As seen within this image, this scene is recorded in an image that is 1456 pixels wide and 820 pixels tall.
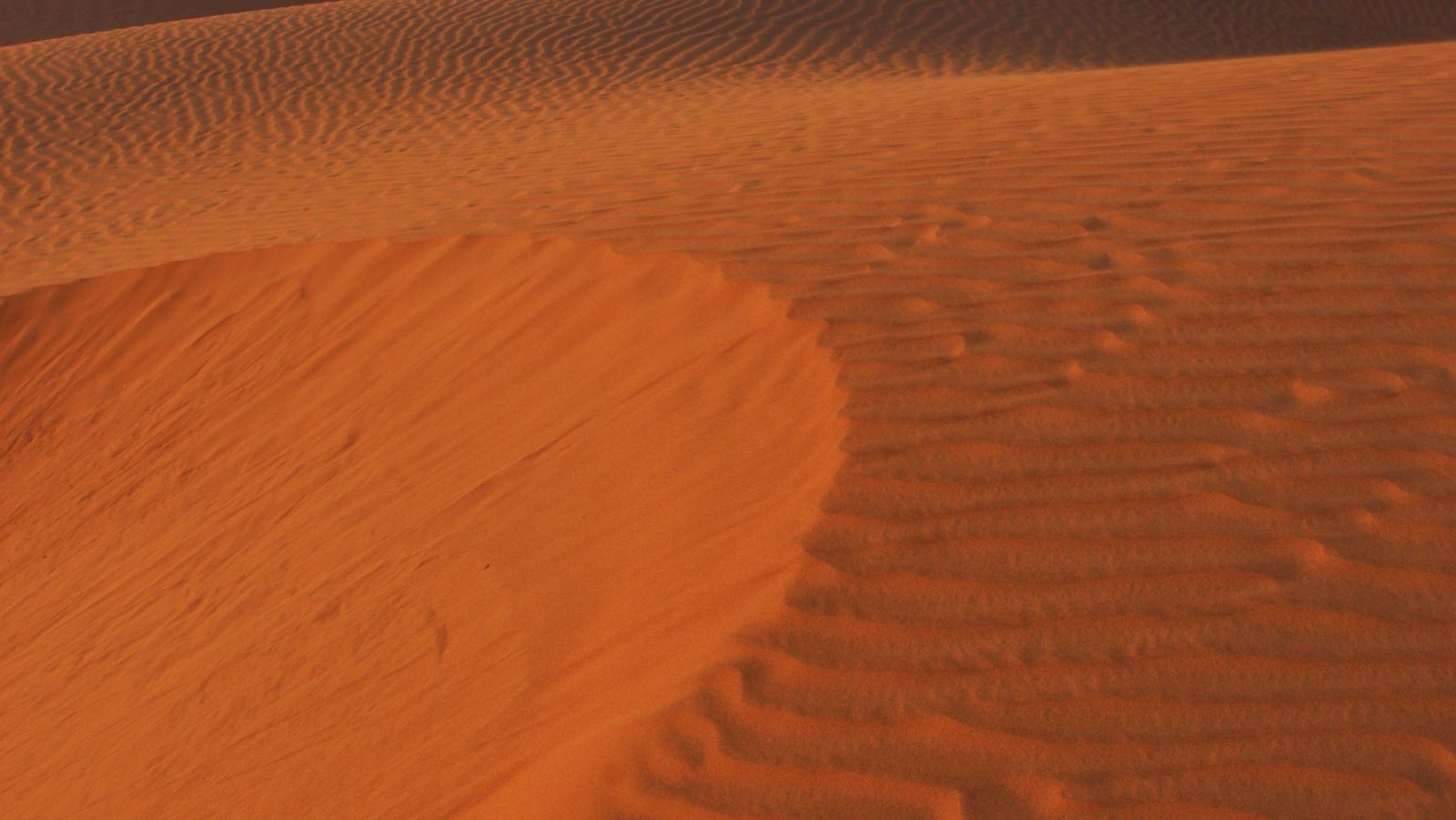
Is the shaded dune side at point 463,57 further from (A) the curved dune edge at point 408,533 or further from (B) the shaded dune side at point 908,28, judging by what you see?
(A) the curved dune edge at point 408,533

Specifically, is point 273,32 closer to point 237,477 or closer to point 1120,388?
point 237,477

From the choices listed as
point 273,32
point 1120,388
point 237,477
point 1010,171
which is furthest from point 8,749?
point 273,32

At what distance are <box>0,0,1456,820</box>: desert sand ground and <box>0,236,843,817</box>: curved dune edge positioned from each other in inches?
0.8

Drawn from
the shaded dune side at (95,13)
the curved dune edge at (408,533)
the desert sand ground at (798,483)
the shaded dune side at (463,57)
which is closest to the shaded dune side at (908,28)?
the shaded dune side at (463,57)

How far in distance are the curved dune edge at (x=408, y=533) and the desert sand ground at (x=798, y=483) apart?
20mm

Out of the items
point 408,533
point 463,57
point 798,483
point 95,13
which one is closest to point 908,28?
point 463,57

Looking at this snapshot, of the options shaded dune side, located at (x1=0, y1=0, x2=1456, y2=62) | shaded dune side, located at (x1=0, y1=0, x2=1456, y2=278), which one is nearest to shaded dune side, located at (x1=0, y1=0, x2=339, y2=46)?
shaded dune side, located at (x1=0, y1=0, x2=1456, y2=62)

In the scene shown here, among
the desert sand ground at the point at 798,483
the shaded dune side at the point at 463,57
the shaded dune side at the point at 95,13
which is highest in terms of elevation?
the shaded dune side at the point at 95,13

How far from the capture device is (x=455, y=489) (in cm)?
404

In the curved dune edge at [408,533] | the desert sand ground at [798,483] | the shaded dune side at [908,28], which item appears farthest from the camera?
the shaded dune side at [908,28]

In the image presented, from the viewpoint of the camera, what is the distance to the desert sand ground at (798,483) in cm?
243

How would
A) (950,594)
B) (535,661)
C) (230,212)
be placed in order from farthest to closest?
(230,212) < (535,661) < (950,594)

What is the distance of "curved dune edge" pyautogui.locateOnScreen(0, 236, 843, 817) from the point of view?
289 centimetres

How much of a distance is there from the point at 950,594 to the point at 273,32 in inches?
622
